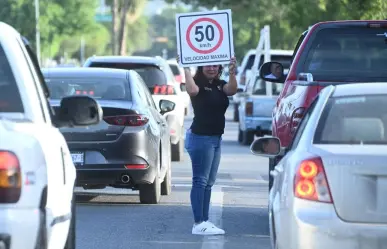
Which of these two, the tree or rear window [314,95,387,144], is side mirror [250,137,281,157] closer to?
rear window [314,95,387,144]

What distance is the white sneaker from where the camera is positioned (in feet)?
39.1

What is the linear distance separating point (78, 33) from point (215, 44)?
6811cm

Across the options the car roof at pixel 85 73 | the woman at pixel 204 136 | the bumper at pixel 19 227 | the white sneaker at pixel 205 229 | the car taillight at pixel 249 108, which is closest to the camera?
the bumper at pixel 19 227

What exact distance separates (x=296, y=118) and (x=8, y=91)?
15.1 ft

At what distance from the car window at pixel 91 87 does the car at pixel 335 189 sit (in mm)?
6657

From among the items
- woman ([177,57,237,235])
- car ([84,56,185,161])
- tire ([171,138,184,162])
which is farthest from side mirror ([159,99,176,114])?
tire ([171,138,184,162])

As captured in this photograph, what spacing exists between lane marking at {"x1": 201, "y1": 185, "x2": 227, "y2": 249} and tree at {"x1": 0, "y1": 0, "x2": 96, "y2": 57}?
192ft

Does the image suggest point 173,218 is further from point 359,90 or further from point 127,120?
point 359,90

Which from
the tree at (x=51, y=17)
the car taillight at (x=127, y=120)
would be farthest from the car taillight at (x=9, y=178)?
the tree at (x=51, y=17)

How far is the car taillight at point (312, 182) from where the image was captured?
728 centimetres

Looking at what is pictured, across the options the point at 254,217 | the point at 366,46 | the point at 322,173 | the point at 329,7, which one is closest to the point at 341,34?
the point at 366,46

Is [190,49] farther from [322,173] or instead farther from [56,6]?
[56,6]

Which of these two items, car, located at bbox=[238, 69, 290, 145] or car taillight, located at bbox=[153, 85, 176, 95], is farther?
car, located at bbox=[238, 69, 290, 145]

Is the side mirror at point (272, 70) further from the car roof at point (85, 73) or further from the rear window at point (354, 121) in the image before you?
the rear window at point (354, 121)
